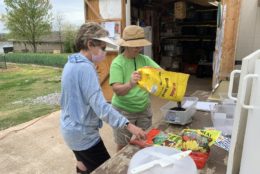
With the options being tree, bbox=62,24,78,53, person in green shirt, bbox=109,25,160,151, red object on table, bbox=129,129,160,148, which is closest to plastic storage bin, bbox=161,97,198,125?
red object on table, bbox=129,129,160,148

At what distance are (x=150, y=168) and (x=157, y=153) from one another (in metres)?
0.12

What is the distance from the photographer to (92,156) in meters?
1.70

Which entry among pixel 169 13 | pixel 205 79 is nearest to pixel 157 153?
pixel 205 79

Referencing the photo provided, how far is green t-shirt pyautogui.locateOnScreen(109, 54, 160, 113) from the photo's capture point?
2029 millimetres

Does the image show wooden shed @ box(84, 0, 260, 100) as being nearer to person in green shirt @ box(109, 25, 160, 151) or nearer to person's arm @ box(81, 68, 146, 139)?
person in green shirt @ box(109, 25, 160, 151)

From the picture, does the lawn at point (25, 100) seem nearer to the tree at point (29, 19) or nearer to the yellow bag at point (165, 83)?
the yellow bag at point (165, 83)

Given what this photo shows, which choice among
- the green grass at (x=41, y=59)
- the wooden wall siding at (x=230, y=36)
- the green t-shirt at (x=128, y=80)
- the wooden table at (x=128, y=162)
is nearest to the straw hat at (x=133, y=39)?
the green t-shirt at (x=128, y=80)

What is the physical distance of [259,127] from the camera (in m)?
0.71

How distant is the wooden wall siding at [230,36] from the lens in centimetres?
373

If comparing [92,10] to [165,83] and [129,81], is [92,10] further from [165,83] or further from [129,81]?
[165,83]

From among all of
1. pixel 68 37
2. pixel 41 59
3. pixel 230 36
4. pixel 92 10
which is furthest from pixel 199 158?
pixel 68 37

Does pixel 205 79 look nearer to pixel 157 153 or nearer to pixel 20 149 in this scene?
pixel 20 149

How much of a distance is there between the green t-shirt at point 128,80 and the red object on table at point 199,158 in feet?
3.04

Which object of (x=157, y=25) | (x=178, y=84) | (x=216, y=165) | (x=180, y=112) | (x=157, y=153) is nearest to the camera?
(x=157, y=153)
